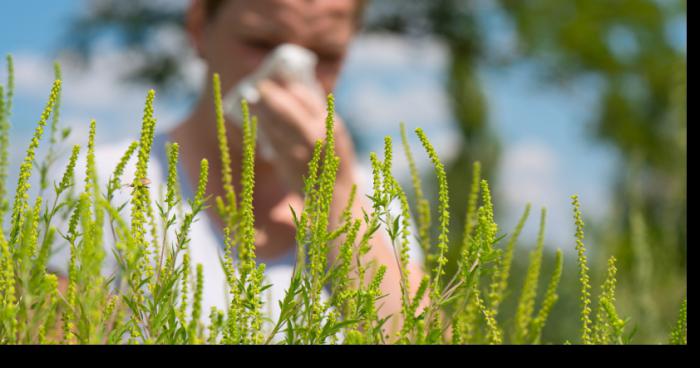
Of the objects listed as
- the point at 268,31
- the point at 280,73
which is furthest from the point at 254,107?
the point at 268,31

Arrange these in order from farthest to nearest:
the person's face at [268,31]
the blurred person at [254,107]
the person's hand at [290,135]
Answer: the person's face at [268,31] → the blurred person at [254,107] → the person's hand at [290,135]

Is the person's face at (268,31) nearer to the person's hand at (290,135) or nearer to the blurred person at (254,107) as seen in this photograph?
the blurred person at (254,107)

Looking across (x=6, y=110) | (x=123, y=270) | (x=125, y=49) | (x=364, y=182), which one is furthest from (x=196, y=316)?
(x=125, y=49)

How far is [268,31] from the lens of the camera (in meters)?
2.71

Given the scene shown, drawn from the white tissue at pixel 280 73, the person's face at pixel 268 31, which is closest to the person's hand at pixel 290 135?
the white tissue at pixel 280 73

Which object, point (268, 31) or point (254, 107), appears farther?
point (268, 31)

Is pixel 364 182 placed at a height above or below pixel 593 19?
below

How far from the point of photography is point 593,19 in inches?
499

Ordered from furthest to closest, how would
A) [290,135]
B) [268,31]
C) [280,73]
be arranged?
1. [268,31]
2. [280,73]
3. [290,135]

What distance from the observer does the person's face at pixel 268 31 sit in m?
2.70

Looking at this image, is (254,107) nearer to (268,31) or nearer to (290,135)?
(290,135)

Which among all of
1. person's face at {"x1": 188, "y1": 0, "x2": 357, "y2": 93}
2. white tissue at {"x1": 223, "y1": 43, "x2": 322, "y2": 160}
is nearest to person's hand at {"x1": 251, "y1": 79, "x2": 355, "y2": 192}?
white tissue at {"x1": 223, "y1": 43, "x2": 322, "y2": 160}

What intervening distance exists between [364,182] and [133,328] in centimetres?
263
